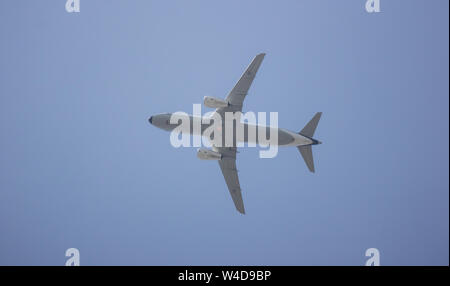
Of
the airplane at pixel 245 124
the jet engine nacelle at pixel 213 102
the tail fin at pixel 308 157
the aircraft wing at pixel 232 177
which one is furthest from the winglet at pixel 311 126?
the jet engine nacelle at pixel 213 102

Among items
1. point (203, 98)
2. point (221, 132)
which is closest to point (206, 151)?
point (221, 132)

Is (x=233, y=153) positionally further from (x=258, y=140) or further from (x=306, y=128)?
(x=306, y=128)

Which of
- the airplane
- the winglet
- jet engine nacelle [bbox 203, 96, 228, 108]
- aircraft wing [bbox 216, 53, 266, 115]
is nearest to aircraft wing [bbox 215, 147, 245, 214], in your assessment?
the airplane

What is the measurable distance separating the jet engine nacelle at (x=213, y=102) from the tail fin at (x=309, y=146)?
977cm

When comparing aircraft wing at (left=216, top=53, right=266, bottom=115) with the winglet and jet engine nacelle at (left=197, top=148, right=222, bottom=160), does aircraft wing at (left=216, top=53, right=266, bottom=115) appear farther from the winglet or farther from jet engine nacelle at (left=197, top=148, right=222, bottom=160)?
the winglet

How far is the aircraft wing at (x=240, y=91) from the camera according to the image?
Result: 51156 millimetres

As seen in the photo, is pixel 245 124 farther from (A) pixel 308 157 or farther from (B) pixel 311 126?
(A) pixel 308 157

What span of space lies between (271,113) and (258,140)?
397 cm

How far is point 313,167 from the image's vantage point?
172 ft

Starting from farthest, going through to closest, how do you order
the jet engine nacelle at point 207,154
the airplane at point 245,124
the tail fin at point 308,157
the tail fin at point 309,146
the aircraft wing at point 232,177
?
1. the aircraft wing at point 232,177
2. the jet engine nacelle at point 207,154
3. the tail fin at point 308,157
4. the tail fin at point 309,146
5. the airplane at point 245,124

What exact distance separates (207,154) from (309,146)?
11958 millimetres

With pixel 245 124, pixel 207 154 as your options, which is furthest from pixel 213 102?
pixel 207 154

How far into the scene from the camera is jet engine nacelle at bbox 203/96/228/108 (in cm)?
5110

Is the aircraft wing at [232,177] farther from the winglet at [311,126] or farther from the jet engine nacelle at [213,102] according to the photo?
the winglet at [311,126]
